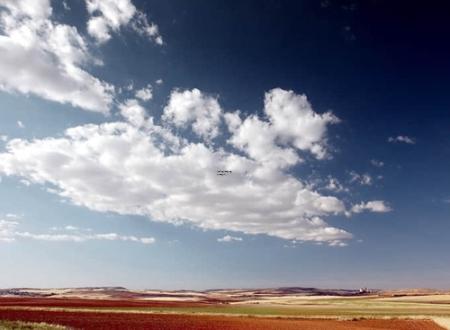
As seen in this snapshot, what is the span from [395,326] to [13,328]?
1611 inches

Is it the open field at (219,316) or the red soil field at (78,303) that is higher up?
the red soil field at (78,303)

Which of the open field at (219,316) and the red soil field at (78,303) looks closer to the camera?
the open field at (219,316)

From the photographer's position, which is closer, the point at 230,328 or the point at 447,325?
the point at 230,328

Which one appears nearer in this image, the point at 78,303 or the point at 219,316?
the point at 219,316

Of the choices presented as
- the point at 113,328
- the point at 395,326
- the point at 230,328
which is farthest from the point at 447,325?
the point at 113,328

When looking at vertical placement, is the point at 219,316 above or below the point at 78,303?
below

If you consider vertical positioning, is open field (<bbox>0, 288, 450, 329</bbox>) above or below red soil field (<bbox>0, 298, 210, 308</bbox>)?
Result: below

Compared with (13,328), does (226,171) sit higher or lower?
higher

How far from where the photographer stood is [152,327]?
43.0m

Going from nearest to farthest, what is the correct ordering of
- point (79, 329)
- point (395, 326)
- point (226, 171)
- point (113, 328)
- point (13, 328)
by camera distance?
point (13, 328) → point (79, 329) → point (113, 328) → point (395, 326) → point (226, 171)

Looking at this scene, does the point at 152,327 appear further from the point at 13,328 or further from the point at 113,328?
the point at 13,328

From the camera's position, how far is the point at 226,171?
Answer: 178 feet

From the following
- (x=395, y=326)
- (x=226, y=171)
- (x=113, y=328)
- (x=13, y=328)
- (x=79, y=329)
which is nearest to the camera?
(x=13, y=328)

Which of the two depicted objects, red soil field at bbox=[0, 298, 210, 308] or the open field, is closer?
the open field
